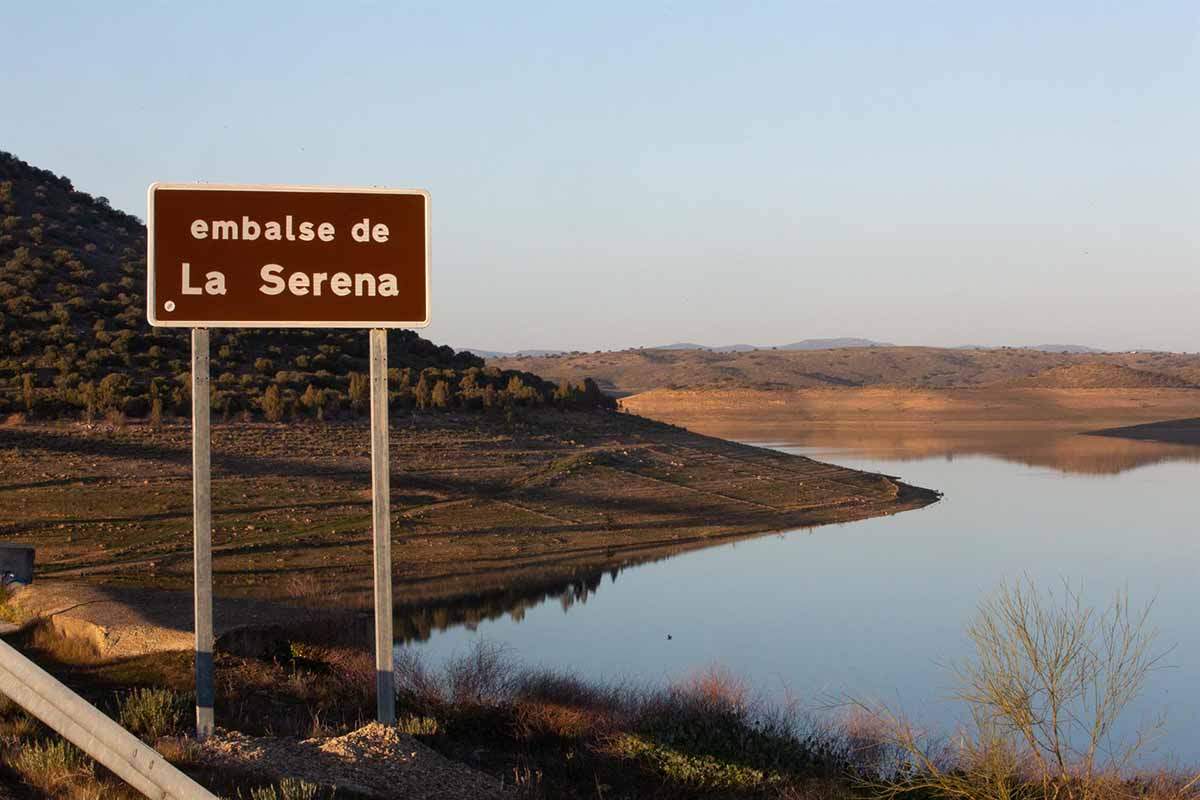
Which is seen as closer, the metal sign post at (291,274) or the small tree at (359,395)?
the metal sign post at (291,274)

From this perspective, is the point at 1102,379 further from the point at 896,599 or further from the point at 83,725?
the point at 83,725

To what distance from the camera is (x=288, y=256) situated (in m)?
7.71

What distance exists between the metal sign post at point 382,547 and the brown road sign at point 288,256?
12.3 inches

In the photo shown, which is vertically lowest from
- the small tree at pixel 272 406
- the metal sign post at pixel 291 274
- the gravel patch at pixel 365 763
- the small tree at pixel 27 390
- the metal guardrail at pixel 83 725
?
the gravel patch at pixel 365 763

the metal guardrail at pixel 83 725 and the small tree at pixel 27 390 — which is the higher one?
the small tree at pixel 27 390

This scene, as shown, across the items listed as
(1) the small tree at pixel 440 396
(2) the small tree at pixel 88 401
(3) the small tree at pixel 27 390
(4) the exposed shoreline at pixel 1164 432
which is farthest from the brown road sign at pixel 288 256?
(4) the exposed shoreline at pixel 1164 432

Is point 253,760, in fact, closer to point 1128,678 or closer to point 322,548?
point 1128,678

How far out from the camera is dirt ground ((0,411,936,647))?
1942cm

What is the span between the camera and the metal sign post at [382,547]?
24.9ft

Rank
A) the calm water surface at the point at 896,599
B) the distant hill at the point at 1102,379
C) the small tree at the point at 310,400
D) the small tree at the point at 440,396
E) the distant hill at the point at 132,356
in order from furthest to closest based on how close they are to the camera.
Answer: the distant hill at the point at 1102,379 → the small tree at the point at 440,396 → the small tree at the point at 310,400 → the distant hill at the point at 132,356 → the calm water surface at the point at 896,599

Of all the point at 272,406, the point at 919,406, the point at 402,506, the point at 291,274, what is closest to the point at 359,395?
Answer: the point at 272,406

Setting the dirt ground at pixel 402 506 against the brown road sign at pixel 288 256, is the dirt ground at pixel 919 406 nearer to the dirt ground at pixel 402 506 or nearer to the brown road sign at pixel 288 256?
the dirt ground at pixel 402 506

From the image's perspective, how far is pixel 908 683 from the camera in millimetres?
14898

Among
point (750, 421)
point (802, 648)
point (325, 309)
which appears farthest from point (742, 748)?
point (750, 421)
